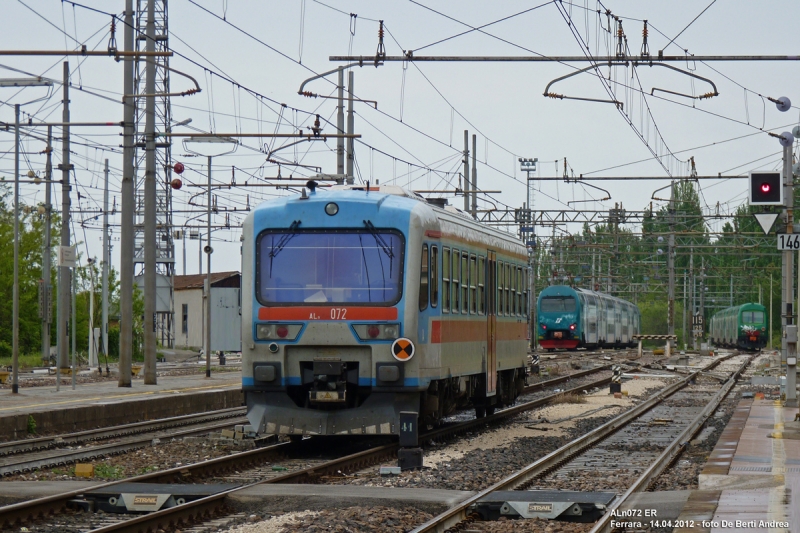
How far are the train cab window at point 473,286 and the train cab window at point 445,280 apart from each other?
4.54 ft

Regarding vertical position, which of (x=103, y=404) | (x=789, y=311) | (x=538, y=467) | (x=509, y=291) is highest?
(x=509, y=291)

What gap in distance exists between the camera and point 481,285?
18.0 metres

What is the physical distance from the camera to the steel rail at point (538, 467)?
9.22 metres

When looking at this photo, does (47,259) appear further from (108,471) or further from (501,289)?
(108,471)

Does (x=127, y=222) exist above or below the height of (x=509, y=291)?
above

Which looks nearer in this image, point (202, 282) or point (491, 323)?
point (491, 323)

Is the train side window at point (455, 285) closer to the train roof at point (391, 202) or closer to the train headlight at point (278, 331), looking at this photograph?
the train roof at point (391, 202)

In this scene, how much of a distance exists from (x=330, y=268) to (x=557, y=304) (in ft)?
142

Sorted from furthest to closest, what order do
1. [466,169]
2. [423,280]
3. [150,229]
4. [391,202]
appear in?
[466,169], [150,229], [391,202], [423,280]

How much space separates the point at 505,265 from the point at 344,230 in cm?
580

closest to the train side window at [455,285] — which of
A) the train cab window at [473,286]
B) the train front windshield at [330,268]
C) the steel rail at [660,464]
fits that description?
the train cab window at [473,286]

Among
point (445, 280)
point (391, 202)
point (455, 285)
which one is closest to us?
point (391, 202)

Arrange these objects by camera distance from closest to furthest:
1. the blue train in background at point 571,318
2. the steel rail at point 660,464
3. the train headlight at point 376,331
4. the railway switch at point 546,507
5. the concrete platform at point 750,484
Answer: the concrete platform at point 750,484
the steel rail at point 660,464
the railway switch at point 546,507
the train headlight at point 376,331
the blue train in background at point 571,318

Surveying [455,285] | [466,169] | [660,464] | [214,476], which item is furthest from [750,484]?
[466,169]
